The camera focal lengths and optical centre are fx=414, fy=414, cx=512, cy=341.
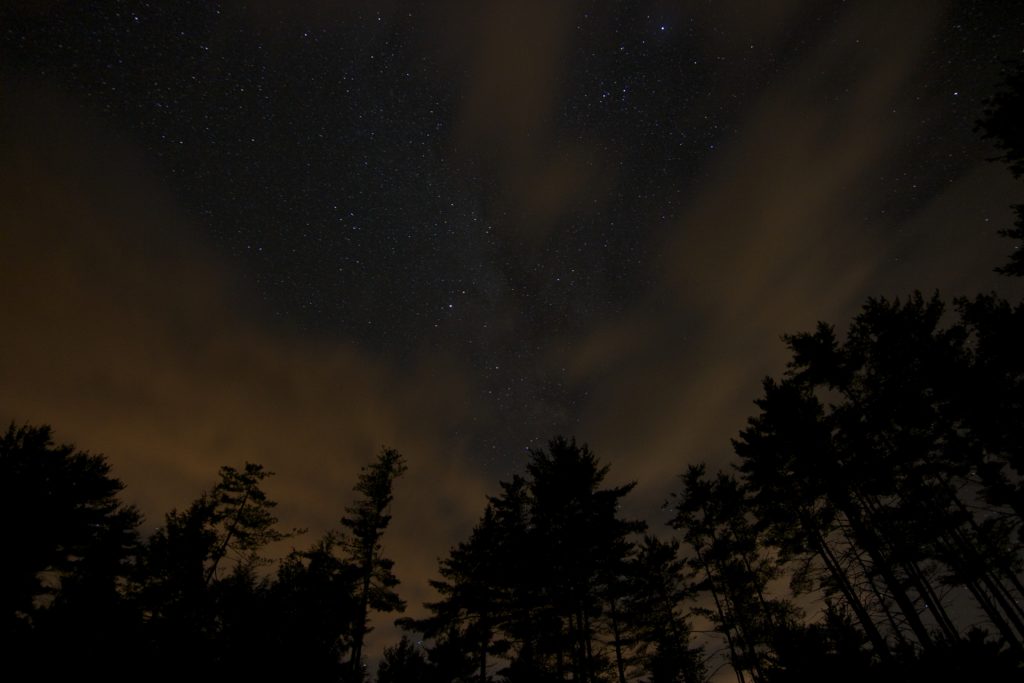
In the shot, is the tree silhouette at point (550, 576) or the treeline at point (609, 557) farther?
the tree silhouette at point (550, 576)

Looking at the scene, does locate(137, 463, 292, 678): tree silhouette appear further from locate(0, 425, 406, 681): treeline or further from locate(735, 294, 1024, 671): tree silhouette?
locate(735, 294, 1024, 671): tree silhouette

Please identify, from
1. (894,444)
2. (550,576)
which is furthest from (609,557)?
(894,444)

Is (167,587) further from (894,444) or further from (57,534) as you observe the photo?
(894,444)

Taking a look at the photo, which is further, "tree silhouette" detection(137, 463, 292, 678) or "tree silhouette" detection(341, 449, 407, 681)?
"tree silhouette" detection(341, 449, 407, 681)

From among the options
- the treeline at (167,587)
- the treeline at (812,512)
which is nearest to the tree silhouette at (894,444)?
the treeline at (812,512)

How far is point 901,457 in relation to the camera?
15555 mm

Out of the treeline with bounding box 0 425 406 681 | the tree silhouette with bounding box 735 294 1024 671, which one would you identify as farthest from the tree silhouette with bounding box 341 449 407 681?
the tree silhouette with bounding box 735 294 1024 671

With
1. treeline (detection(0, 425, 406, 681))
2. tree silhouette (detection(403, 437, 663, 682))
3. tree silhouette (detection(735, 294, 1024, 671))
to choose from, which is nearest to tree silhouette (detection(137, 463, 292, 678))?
treeline (detection(0, 425, 406, 681))

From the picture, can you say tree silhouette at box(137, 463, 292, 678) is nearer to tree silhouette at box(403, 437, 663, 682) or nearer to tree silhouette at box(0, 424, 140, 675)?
tree silhouette at box(0, 424, 140, 675)

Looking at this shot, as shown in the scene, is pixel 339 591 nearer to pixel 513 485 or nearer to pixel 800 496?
pixel 513 485

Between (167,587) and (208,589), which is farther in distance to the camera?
(167,587)

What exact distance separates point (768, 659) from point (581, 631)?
907cm

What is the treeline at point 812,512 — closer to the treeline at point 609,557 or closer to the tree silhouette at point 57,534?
the treeline at point 609,557

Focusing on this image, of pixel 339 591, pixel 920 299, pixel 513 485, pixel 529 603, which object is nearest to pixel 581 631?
pixel 529 603
